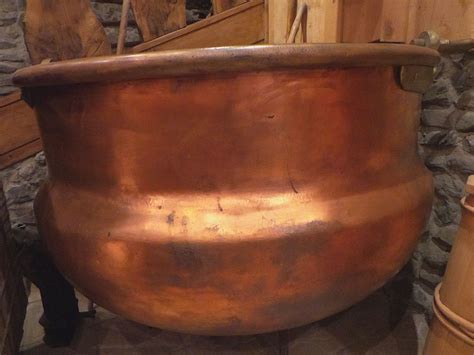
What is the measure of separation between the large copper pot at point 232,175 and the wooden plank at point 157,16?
3.54 ft

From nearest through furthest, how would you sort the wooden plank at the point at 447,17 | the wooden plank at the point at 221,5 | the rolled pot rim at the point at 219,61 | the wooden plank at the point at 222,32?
the rolled pot rim at the point at 219,61
the wooden plank at the point at 447,17
the wooden plank at the point at 222,32
the wooden plank at the point at 221,5

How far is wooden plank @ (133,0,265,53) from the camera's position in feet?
5.69

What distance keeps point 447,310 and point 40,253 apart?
121cm

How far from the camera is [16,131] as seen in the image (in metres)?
1.49

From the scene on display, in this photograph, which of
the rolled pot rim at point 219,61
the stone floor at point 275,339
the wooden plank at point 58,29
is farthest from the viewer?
the wooden plank at point 58,29

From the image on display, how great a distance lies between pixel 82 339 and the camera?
4.72 feet

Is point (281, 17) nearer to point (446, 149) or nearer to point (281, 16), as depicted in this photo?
point (281, 16)

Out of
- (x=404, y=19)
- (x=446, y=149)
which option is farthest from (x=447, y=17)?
(x=446, y=149)

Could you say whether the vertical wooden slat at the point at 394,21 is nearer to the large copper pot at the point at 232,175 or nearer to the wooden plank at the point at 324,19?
the wooden plank at the point at 324,19

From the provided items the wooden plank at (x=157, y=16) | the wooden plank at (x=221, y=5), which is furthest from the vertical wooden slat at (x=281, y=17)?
the wooden plank at (x=157, y=16)

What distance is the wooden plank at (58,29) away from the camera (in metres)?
1.57

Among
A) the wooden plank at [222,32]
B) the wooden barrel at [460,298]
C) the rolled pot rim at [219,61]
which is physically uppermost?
the rolled pot rim at [219,61]

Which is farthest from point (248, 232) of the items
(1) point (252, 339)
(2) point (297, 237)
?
(1) point (252, 339)

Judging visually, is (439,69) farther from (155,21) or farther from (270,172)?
(155,21)
